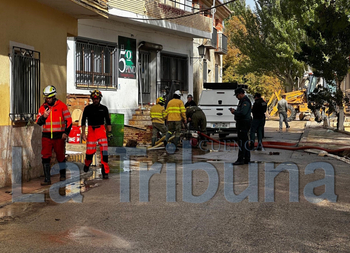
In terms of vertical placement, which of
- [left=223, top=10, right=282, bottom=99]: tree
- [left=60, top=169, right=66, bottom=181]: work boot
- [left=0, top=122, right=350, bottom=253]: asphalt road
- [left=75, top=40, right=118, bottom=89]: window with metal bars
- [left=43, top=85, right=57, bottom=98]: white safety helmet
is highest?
[left=223, top=10, right=282, bottom=99]: tree

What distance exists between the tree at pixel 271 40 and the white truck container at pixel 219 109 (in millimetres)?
19676

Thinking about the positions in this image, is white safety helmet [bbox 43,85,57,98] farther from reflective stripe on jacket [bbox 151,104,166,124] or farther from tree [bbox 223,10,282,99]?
tree [bbox 223,10,282,99]

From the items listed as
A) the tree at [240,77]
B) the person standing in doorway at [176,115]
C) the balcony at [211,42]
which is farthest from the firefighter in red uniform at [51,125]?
the tree at [240,77]

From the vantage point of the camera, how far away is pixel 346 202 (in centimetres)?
746

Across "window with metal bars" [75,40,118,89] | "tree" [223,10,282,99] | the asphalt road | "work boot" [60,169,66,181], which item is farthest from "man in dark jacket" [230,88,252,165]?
"tree" [223,10,282,99]

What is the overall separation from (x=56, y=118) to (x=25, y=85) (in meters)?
1.16

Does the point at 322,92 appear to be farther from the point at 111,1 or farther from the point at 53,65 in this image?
the point at 53,65

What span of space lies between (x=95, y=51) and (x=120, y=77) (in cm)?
182

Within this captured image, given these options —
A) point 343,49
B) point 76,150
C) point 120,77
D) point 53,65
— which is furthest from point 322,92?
point 53,65

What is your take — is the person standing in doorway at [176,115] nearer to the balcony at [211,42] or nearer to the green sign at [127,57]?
the green sign at [127,57]

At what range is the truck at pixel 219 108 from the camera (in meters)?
19.2

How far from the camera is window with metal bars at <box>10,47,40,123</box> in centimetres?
945

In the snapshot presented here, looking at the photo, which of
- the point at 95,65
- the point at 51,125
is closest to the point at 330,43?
the point at 95,65

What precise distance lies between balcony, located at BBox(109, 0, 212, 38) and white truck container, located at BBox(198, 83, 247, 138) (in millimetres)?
4604
